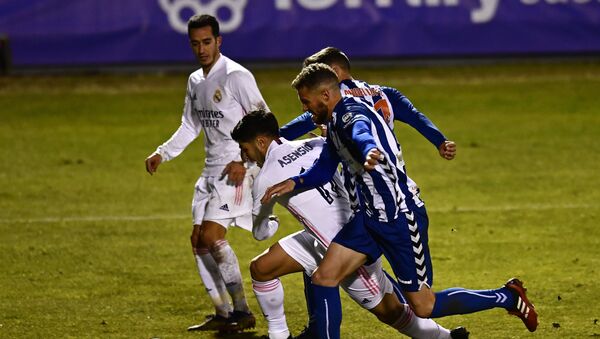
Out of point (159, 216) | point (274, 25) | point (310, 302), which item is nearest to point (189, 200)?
point (159, 216)

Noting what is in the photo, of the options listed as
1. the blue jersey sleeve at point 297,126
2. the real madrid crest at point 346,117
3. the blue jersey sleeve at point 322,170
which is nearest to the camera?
the real madrid crest at point 346,117

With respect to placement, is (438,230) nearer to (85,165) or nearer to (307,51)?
(85,165)

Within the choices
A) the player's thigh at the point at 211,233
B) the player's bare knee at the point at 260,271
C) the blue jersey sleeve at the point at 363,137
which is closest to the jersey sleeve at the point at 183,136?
the player's thigh at the point at 211,233

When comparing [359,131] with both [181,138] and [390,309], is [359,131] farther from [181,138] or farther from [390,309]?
[181,138]

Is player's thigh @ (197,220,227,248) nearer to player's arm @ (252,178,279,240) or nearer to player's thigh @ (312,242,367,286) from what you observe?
player's arm @ (252,178,279,240)

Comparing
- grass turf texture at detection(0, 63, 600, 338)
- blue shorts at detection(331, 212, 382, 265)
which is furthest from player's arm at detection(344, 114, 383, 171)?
grass turf texture at detection(0, 63, 600, 338)

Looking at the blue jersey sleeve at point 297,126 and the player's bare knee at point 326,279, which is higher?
the blue jersey sleeve at point 297,126

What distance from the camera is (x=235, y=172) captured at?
28.2 ft

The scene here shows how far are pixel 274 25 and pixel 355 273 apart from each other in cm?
1385

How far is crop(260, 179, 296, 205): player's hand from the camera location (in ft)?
22.8

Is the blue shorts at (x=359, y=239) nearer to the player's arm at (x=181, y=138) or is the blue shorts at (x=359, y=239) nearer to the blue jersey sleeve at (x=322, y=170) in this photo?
the blue jersey sleeve at (x=322, y=170)

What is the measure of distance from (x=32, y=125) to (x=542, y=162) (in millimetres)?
7812

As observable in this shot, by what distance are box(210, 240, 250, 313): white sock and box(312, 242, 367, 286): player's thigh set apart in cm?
146

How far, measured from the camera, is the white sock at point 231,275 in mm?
8516
